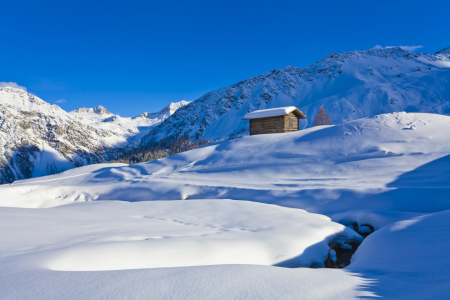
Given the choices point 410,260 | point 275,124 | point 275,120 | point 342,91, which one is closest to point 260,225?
point 410,260

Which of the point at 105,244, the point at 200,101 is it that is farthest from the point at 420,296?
the point at 200,101

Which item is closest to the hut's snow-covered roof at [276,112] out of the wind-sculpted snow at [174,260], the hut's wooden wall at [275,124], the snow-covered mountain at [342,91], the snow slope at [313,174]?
the hut's wooden wall at [275,124]

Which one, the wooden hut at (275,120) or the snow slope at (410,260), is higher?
the wooden hut at (275,120)

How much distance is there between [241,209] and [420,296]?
5.84 metres

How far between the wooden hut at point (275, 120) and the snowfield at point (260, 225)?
628 cm

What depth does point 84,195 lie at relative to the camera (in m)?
13.9

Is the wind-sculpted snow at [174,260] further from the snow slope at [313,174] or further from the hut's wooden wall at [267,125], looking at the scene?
the hut's wooden wall at [267,125]

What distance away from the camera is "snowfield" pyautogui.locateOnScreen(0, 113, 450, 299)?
2.32 meters

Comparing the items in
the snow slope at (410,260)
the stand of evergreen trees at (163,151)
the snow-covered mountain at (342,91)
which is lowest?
the snow slope at (410,260)

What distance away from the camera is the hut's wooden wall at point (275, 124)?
23.5 meters

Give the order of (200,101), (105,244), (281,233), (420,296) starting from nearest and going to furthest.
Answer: (420,296) → (105,244) → (281,233) → (200,101)

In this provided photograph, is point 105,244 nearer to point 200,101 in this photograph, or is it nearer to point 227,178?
point 227,178

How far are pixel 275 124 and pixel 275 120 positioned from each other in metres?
0.41

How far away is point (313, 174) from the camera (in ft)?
39.5
